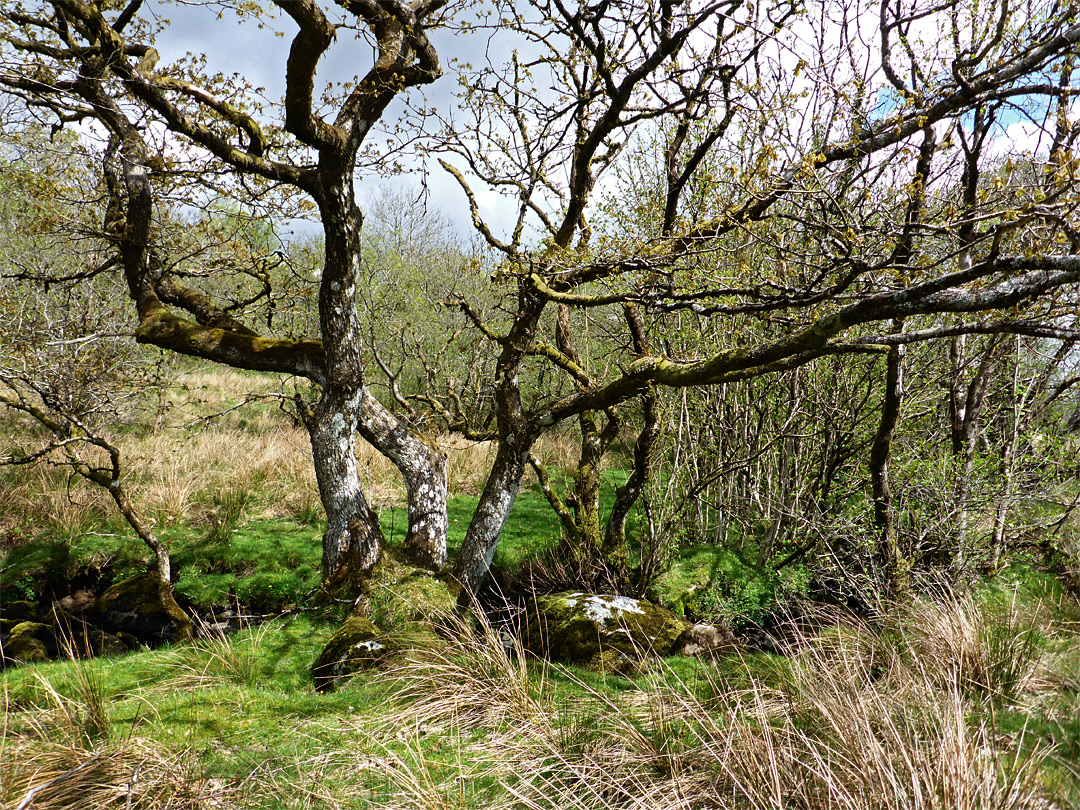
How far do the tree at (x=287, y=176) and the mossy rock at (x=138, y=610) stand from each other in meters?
2.42

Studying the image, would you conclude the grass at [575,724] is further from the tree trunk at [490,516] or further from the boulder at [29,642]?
the boulder at [29,642]

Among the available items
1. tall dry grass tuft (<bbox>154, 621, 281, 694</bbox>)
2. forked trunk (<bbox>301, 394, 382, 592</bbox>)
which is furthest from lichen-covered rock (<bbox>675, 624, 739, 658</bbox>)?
tall dry grass tuft (<bbox>154, 621, 281, 694</bbox>)

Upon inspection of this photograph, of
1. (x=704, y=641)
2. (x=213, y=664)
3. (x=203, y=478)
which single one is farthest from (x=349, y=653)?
(x=203, y=478)

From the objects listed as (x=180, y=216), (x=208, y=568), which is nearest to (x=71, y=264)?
(x=180, y=216)

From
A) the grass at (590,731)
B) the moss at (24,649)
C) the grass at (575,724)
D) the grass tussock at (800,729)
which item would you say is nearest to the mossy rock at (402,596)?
the grass at (575,724)

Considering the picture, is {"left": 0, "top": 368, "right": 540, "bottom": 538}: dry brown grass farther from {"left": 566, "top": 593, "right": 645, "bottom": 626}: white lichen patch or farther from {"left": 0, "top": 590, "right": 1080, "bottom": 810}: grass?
{"left": 0, "top": 590, "right": 1080, "bottom": 810}: grass

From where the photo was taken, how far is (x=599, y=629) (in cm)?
584

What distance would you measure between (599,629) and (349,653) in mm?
2342

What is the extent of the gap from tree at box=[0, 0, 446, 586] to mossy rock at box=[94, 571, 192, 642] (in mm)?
2418

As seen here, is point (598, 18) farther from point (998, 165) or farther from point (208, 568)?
point (208, 568)

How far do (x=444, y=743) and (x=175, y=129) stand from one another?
226 inches

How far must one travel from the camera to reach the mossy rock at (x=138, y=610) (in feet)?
23.1

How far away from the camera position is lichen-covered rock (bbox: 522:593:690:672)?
5680mm

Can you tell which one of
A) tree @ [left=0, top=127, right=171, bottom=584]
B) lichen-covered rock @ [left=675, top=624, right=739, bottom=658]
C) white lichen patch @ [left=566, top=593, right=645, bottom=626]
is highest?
tree @ [left=0, top=127, right=171, bottom=584]
